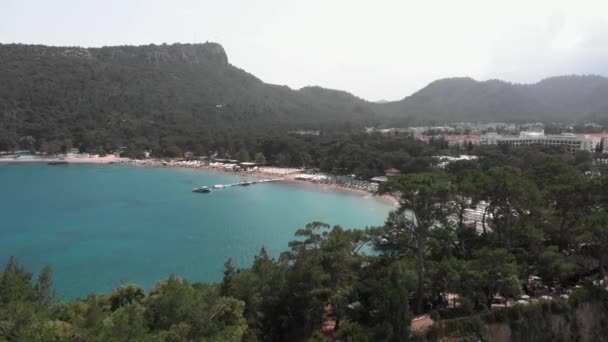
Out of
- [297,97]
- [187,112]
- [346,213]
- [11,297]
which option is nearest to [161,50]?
[187,112]

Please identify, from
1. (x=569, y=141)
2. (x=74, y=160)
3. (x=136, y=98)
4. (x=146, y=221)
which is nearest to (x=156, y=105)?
(x=136, y=98)

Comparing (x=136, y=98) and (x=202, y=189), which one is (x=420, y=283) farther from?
(x=136, y=98)

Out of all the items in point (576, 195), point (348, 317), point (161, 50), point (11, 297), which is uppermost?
point (161, 50)

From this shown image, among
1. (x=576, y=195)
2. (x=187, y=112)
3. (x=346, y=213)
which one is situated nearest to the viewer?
(x=576, y=195)

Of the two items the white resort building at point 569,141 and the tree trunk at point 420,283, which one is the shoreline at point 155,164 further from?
the tree trunk at point 420,283

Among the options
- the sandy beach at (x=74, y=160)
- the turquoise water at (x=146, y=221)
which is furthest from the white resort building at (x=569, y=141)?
the sandy beach at (x=74, y=160)

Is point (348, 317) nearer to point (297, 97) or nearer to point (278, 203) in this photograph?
point (278, 203)
